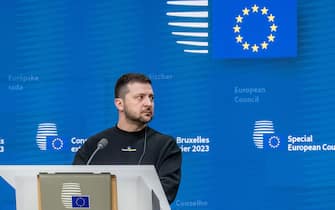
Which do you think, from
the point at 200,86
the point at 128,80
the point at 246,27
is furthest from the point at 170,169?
the point at 246,27

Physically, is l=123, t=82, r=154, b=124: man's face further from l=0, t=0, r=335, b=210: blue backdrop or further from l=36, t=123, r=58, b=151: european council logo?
l=36, t=123, r=58, b=151: european council logo

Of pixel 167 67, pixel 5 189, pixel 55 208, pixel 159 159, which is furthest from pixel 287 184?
pixel 55 208

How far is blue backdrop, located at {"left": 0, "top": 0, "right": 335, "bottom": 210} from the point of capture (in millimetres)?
4348

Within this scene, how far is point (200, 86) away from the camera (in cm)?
441

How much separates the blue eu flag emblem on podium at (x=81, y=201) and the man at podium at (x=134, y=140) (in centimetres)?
87

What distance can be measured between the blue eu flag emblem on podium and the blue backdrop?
2.40 metres

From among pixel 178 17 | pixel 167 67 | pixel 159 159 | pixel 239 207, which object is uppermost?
pixel 178 17

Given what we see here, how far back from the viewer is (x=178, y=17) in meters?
4.39

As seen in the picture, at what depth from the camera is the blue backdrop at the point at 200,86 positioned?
4348 mm

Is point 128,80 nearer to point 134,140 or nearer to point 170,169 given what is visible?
point 134,140

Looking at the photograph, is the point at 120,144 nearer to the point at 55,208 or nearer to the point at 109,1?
the point at 55,208

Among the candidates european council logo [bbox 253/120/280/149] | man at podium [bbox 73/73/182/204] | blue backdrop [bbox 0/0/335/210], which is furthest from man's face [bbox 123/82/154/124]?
european council logo [bbox 253/120/280/149]

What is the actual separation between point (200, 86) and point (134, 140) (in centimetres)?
142

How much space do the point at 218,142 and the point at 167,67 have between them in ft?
2.20
